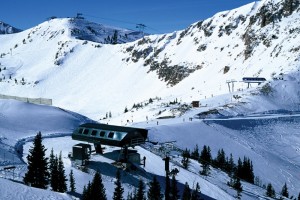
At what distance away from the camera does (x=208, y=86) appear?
116 meters

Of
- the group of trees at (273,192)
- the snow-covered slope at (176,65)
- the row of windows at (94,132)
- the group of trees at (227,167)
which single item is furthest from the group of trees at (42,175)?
the snow-covered slope at (176,65)

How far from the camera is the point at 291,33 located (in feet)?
381

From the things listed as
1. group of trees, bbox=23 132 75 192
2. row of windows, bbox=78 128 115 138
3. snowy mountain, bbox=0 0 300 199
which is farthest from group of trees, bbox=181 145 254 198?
group of trees, bbox=23 132 75 192

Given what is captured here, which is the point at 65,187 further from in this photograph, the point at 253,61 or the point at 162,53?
the point at 162,53

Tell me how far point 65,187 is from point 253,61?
101932 mm

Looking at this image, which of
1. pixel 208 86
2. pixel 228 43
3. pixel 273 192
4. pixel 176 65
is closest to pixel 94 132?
pixel 273 192

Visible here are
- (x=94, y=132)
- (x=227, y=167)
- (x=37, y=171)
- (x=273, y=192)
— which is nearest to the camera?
(x=37, y=171)

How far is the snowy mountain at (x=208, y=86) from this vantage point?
5814cm

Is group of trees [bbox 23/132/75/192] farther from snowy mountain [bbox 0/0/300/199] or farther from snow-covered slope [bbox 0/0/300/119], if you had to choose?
snow-covered slope [bbox 0/0/300/119]

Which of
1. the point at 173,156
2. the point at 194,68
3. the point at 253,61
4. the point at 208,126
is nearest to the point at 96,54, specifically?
the point at 194,68

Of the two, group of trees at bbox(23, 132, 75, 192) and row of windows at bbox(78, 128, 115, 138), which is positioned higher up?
row of windows at bbox(78, 128, 115, 138)

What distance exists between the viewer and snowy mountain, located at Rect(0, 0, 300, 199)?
5814cm

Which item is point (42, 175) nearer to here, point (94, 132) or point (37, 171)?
point (37, 171)

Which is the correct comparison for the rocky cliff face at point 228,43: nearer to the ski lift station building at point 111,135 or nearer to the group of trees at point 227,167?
the group of trees at point 227,167
